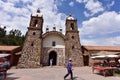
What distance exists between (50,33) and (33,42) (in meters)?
3.98

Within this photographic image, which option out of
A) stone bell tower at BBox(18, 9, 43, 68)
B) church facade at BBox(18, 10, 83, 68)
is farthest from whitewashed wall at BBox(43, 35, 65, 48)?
stone bell tower at BBox(18, 9, 43, 68)

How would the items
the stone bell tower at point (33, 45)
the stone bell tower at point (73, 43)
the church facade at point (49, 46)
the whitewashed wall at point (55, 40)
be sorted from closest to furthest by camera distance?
the stone bell tower at point (33, 45)
the church facade at point (49, 46)
the stone bell tower at point (73, 43)
the whitewashed wall at point (55, 40)

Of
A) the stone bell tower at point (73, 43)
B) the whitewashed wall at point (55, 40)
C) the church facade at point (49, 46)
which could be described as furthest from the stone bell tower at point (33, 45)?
the stone bell tower at point (73, 43)

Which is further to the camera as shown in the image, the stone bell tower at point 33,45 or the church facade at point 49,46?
the church facade at point 49,46

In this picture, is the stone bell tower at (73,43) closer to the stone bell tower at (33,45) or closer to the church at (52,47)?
the church at (52,47)

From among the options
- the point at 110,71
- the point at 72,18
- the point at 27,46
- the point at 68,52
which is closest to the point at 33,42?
the point at 27,46

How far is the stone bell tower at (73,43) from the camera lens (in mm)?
26973

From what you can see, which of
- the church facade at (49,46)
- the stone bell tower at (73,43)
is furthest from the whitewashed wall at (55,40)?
the stone bell tower at (73,43)

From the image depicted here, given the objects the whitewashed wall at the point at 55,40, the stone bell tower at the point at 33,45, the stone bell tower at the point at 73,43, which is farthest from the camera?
the whitewashed wall at the point at 55,40

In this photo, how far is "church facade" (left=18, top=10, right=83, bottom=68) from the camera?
25.8 metres

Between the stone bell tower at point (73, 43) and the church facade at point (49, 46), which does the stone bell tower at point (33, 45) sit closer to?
the church facade at point (49, 46)

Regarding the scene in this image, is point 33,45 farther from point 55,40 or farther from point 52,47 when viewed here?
point 55,40

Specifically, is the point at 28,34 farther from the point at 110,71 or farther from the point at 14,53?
the point at 110,71

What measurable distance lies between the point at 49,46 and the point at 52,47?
2.07 feet
